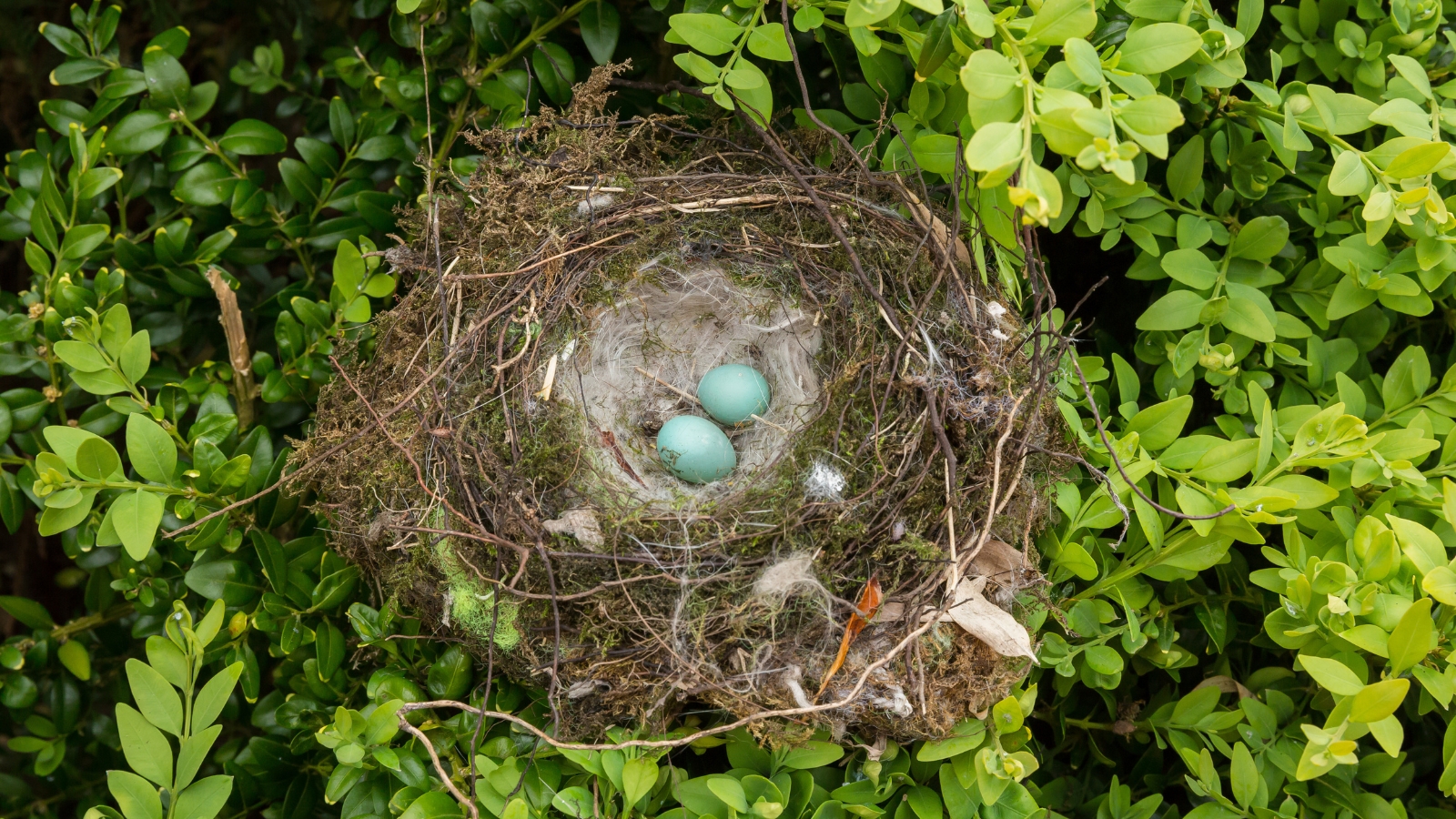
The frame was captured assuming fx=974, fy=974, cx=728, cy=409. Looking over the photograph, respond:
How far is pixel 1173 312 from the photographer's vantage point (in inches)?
54.9

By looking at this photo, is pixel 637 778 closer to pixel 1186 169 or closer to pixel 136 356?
pixel 136 356

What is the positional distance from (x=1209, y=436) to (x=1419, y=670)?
0.36m

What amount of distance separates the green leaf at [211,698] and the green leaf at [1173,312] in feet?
4.42

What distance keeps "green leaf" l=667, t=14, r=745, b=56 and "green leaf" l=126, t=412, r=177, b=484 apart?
35.2 inches

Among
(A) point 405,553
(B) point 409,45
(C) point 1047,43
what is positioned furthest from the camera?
(B) point 409,45

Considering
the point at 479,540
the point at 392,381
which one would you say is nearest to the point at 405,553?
the point at 479,540

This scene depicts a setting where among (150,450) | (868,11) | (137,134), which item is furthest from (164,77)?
(868,11)

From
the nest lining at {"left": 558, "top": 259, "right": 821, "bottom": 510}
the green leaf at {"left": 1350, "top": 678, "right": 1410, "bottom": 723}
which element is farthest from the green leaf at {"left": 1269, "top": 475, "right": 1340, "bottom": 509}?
the nest lining at {"left": 558, "top": 259, "right": 821, "bottom": 510}

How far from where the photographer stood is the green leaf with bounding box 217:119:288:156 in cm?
166

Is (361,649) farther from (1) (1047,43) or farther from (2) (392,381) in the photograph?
(1) (1047,43)

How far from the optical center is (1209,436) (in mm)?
1316

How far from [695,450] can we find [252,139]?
0.93 m

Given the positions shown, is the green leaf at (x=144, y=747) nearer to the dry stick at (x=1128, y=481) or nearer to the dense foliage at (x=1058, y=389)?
the dense foliage at (x=1058, y=389)

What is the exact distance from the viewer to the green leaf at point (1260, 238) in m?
1.41
